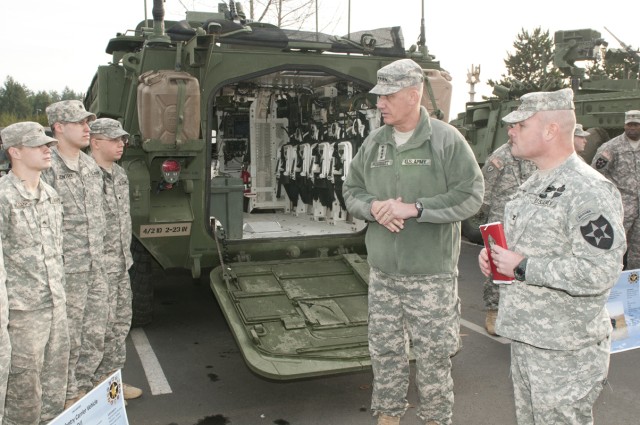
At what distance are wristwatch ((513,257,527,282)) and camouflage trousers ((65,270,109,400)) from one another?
249 cm

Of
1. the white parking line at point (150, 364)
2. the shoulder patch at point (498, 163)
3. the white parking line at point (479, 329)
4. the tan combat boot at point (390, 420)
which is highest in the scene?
the shoulder patch at point (498, 163)

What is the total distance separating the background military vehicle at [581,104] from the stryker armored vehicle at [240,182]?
2994mm

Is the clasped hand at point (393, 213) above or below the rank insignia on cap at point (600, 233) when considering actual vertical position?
below

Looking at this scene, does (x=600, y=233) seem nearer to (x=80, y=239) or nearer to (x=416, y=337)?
(x=416, y=337)

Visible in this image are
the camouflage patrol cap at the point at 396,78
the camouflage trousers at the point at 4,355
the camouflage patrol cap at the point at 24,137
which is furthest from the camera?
the camouflage patrol cap at the point at 396,78

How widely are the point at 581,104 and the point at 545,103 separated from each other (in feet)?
24.0

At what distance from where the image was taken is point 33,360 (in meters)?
3.12

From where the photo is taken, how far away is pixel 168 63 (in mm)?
5109

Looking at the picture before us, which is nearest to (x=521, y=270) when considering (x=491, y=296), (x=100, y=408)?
(x=100, y=408)

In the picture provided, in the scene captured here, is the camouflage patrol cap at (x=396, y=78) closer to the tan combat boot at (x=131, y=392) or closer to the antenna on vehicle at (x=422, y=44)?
the tan combat boot at (x=131, y=392)

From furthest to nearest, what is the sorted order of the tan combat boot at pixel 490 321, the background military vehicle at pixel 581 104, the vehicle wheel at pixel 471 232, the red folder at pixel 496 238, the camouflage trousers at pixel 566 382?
the vehicle wheel at pixel 471 232, the background military vehicle at pixel 581 104, the tan combat boot at pixel 490 321, the red folder at pixel 496 238, the camouflage trousers at pixel 566 382

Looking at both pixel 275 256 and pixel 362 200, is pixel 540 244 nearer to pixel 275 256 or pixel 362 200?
pixel 362 200

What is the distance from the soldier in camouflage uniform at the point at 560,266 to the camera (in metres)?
2.29

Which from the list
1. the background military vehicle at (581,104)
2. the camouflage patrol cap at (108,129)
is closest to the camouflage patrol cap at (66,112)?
the camouflage patrol cap at (108,129)
